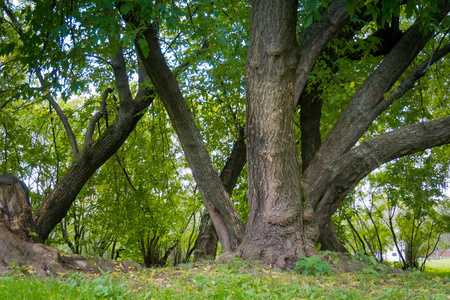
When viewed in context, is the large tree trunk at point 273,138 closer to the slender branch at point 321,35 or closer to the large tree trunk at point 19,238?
the slender branch at point 321,35

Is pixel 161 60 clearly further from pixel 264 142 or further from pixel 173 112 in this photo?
pixel 264 142

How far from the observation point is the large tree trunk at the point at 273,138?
5.31m

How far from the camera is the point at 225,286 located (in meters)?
3.77

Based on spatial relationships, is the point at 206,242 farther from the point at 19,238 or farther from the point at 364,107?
the point at 364,107

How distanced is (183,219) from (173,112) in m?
9.16

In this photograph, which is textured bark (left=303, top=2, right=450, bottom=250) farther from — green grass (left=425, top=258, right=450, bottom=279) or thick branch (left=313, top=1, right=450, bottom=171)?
green grass (left=425, top=258, right=450, bottom=279)

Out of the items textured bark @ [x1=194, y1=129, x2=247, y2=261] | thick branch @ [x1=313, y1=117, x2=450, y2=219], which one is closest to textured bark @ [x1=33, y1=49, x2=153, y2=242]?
textured bark @ [x1=194, y1=129, x2=247, y2=261]

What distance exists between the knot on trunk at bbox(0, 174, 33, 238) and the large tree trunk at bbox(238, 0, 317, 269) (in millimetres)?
2965

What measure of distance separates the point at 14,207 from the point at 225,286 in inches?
137

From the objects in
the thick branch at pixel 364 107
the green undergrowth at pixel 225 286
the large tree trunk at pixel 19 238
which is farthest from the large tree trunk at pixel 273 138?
the large tree trunk at pixel 19 238

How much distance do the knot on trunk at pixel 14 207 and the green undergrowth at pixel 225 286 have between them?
50.1 inches

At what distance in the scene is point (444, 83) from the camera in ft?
37.3

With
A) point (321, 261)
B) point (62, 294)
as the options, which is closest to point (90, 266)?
point (62, 294)

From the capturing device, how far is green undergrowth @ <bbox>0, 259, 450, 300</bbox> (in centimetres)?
357
